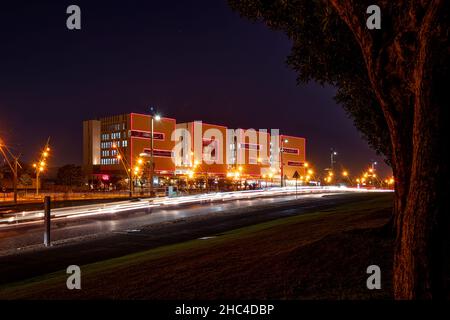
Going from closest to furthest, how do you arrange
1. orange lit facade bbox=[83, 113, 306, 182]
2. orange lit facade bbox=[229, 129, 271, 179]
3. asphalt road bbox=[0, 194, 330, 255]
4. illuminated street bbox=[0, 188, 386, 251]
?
asphalt road bbox=[0, 194, 330, 255], illuminated street bbox=[0, 188, 386, 251], orange lit facade bbox=[83, 113, 306, 182], orange lit facade bbox=[229, 129, 271, 179]

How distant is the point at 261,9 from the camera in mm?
11492

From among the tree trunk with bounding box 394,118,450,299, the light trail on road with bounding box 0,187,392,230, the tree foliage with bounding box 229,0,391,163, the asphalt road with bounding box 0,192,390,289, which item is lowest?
the asphalt road with bounding box 0,192,390,289

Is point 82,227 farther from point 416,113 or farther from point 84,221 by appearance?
point 416,113

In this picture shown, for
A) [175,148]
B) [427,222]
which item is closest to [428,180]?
[427,222]

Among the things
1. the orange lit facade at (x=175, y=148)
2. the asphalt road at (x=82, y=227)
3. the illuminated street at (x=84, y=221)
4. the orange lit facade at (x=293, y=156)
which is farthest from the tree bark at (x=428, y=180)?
the orange lit facade at (x=293, y=156)

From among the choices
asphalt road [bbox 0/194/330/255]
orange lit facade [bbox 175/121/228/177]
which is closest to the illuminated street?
asphalt road [bbox 0/194/330/255]

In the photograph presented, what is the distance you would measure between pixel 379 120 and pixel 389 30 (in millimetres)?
6794

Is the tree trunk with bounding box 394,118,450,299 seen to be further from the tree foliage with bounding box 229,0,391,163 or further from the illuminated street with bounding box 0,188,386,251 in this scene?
the illuminated street with bounding box 0,188,386,251

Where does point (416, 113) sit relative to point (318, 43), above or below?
below

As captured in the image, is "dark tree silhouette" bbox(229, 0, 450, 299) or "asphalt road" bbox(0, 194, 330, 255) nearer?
"dark tree silhouette" bbox(229, 0, 450, 299)

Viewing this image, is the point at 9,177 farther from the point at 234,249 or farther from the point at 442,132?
the point at 442,132

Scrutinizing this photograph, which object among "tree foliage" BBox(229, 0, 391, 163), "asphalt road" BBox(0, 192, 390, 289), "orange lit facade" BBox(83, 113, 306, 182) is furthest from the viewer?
"orange lit facade" BBox(83, 113, 306, 182)
